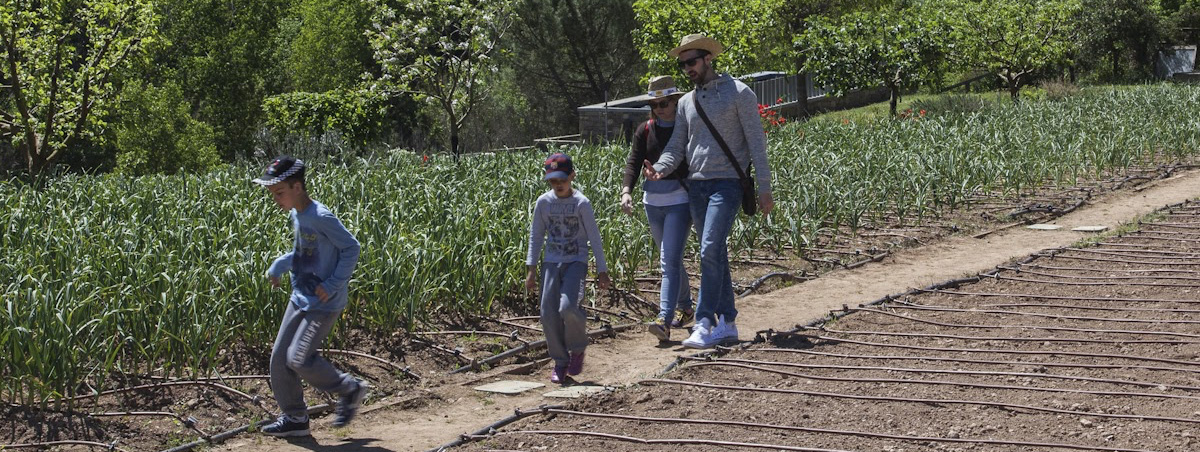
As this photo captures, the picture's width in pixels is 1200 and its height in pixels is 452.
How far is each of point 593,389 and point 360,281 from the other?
5.36ft

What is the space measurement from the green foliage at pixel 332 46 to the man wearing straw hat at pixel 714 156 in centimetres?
3272

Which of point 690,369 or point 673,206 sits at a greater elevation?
point 673,206

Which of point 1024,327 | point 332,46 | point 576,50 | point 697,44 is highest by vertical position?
point 332,46

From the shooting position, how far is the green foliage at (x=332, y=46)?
3888 centimetres

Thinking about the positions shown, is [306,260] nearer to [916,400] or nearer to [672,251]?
[672,251]

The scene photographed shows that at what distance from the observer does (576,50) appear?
138ft

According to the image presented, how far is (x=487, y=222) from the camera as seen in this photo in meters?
8.51

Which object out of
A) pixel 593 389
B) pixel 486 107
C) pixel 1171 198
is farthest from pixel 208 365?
pixel 486 107

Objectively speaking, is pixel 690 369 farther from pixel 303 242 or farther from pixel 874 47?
pixel 874 47

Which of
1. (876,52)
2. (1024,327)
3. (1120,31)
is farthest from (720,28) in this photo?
(1024,327)

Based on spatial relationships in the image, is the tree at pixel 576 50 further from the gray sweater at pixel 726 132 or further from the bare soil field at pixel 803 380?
the gray sweater at pixel 726 132

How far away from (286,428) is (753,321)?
127 inches

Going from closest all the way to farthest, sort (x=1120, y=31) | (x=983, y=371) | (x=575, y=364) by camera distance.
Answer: (x=983, y=371) → (x=575, y=364) → (x=1120, y=31)

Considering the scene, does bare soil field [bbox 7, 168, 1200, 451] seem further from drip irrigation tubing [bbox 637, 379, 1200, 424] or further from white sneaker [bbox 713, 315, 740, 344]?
white sneaker [bbox 713, 315, 740, 344]
